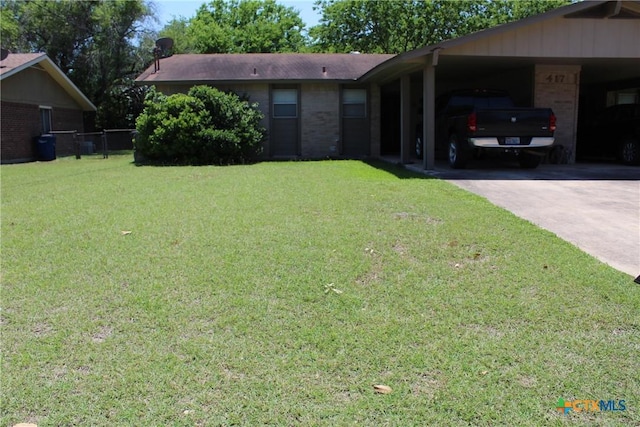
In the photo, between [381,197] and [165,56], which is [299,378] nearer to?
[381,197]

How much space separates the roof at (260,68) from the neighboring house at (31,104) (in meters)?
6.50

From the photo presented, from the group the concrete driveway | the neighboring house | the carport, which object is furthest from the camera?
the neighboring house

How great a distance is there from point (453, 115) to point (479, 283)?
9.89 metres

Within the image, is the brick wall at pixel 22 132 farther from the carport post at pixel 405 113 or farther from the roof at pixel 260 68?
the carport post at pixel 405 113

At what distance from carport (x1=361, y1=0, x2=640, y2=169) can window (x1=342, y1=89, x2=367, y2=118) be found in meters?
0.96

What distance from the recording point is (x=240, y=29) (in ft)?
156

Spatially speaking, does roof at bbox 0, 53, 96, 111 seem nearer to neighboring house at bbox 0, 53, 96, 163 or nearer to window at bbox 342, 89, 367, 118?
neighboring house at bbox 0, 53, 96, 163

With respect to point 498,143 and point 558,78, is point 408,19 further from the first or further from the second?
point 498,143

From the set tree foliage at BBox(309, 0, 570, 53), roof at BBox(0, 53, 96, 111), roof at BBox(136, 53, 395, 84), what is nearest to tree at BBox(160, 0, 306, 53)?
tree foliage at BBox(309, 0, 570, 53)

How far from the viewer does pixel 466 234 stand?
6.45 m

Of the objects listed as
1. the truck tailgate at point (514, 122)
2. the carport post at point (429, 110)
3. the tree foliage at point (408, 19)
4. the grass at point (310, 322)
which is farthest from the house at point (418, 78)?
the tree foliage at point (408, 19)

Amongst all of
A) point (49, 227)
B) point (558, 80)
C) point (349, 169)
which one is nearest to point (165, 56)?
point (349, 169)

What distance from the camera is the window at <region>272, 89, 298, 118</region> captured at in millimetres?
19453

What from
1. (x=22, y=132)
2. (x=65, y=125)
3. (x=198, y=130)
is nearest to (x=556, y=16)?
(x=198, y=130)
